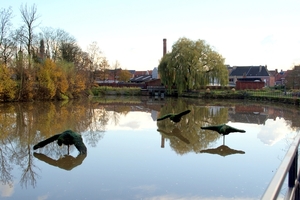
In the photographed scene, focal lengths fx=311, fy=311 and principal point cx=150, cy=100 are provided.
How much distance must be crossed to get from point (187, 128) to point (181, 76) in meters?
27.7

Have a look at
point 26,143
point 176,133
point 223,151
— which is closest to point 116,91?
point 176,133

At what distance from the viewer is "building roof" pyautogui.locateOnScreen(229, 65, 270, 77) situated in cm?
6438

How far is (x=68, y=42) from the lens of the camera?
52.5m

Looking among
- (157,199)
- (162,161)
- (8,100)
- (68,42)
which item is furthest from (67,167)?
(68,42)

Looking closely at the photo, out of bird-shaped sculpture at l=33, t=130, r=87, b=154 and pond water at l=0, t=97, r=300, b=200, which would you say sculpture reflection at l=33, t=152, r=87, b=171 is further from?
bird-shaped sculpture at l=33, t=130, r=87, b=154

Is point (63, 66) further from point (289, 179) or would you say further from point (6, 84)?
point (289, 179)

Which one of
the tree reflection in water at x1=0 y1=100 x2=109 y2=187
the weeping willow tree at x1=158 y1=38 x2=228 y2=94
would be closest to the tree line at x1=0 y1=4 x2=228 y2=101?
the weeping willow tree at x1=158 y1=38 x2=228 y2=94

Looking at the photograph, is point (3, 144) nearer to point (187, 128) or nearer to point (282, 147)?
point (187, 128)

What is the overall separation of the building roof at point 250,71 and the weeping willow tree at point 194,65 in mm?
24633

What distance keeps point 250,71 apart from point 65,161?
6229 cm

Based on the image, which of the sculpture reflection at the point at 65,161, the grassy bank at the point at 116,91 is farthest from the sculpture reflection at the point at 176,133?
the grassy bank at the point at 116,91

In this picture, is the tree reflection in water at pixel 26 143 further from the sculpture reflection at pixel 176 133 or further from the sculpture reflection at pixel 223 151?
the sculpture reflection at pixel 223 151

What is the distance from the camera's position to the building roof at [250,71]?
64.4 meters

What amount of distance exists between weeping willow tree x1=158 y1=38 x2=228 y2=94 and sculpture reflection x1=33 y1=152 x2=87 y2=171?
33769 mm
